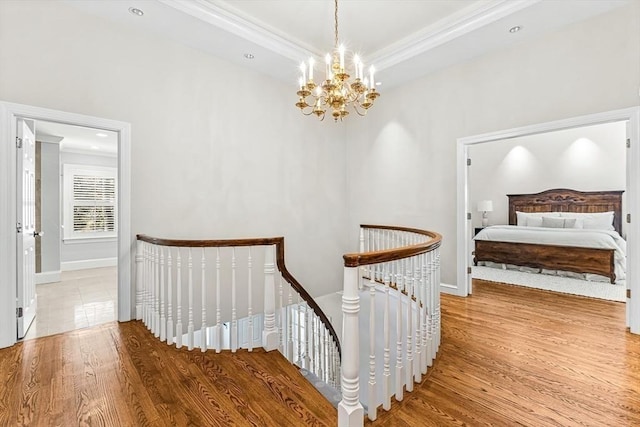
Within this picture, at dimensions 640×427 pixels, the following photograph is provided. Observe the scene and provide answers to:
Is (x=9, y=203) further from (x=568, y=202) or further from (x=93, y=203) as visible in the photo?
(x=568, y=202)

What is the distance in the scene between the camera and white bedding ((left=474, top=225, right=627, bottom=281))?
191 inches

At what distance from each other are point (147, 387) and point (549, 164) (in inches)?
343

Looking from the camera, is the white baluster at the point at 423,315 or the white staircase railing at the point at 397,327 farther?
the white baluster at the point at 423,315

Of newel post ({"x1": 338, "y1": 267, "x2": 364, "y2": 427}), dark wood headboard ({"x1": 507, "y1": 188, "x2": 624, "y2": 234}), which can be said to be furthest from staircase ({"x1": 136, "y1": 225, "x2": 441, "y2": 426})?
dark wood headboard ({"x1": 507, "y1": 188, "x2": 624, "y2": 234})

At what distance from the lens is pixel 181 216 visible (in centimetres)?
372

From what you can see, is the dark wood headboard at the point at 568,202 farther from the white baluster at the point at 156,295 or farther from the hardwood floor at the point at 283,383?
the white baluster at the point at 156,295

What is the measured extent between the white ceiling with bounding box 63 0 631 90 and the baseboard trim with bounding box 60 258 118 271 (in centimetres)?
575

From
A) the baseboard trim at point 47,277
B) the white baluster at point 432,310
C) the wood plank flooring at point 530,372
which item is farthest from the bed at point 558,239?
the baseboard trim at point 47,277

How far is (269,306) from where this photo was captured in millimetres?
2746

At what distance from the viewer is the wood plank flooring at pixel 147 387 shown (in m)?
1.78

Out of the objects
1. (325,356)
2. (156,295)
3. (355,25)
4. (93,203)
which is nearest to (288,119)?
(355,25)

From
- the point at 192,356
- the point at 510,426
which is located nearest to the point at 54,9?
the point at 192,356

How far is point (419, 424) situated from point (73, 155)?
27.8 feet

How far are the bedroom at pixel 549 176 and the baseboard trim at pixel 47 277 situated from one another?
24.5ft
